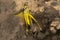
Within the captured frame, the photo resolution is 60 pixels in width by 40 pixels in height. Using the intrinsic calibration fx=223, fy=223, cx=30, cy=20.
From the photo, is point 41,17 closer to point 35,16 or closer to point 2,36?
point 35,16

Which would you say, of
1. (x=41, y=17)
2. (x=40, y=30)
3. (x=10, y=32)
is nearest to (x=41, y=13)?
(x=41, y=17)

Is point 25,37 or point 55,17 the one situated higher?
point 55,17

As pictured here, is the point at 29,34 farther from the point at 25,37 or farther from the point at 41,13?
the point at 41,13

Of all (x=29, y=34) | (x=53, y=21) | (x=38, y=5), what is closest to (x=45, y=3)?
(x=38, y=5)

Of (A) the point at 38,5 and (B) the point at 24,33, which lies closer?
(B) the point at 24,33

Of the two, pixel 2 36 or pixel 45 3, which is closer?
pixel 2 36

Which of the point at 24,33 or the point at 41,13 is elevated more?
the point at 41,13
